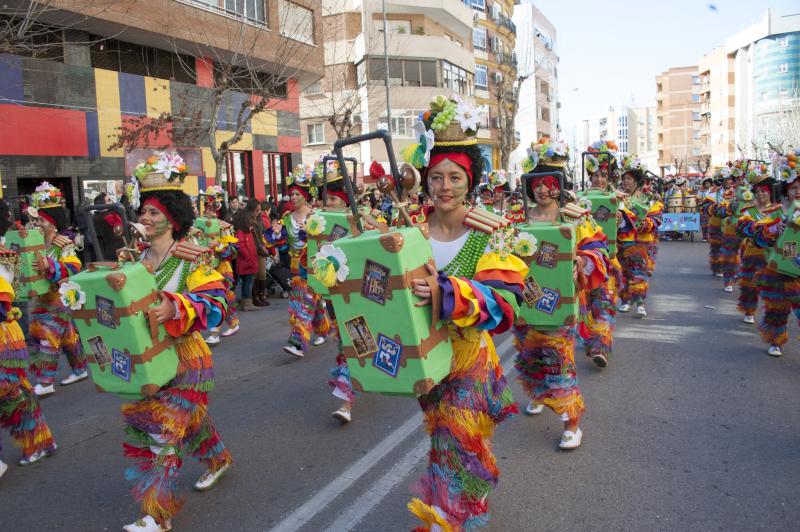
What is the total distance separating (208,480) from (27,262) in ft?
11.9

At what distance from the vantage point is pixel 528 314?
5059 mm

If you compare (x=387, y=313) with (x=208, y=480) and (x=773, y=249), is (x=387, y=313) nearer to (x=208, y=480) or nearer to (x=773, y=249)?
(x=208, y=480)

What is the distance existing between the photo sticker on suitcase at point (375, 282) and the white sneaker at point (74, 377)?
6269 millimetres

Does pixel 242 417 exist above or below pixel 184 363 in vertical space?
below

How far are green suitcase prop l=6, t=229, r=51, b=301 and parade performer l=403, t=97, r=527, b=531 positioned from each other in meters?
5.06

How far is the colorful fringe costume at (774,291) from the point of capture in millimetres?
7238

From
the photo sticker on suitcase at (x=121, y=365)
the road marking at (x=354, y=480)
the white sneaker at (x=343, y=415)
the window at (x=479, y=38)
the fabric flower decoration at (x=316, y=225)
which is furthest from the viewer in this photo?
the window at (x=479, y=38)

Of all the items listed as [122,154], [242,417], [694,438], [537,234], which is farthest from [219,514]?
[122,154]

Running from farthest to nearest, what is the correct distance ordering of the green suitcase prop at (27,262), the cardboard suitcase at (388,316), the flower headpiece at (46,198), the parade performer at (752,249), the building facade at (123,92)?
1. the building facade at (123,92)
2. the parade performer at (752,249)
3. the flower headpiece at (46,198)
4. the green suitcase prop at (27,262)
5. the cardboard suitcase at (388,316)

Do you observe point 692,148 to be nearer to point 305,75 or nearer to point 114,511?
point 305,75

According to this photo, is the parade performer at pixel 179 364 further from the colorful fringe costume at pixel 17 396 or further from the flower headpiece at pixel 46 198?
the flower headpiece at pixel 46 198

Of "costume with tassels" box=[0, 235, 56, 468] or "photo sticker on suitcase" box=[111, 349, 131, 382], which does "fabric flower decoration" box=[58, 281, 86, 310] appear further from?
"costume with tassels" box=[0, 235, 56, 468]

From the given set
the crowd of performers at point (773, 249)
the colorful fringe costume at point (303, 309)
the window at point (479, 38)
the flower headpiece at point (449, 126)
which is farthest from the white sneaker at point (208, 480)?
the window at point (479, 38)

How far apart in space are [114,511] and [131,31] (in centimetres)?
1795
